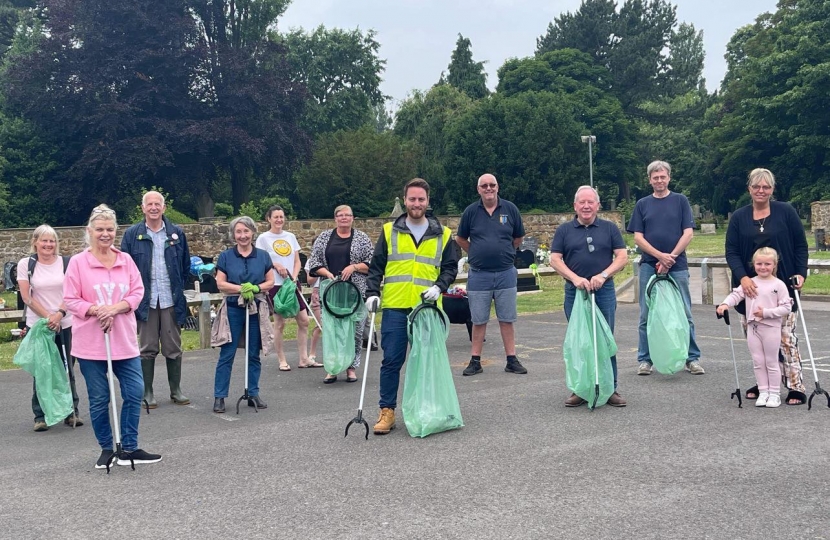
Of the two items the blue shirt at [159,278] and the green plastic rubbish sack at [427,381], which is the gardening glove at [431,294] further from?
the blue shirt at [159,278]

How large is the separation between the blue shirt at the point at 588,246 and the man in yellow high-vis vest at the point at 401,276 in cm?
140

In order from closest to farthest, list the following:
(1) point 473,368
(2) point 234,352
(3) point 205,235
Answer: (2) point 234,352, (1) point 473,368, (3) point 205,235

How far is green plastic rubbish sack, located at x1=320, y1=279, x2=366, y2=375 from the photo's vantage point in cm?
957

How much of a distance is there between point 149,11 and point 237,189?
9719 millimetres

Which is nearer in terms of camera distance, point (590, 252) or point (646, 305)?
point (590, 252)

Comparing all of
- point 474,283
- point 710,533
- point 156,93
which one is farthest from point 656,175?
point 156,93

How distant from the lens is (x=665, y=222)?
923cm

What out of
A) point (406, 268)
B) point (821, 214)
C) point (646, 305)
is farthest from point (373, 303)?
point (821, 214)

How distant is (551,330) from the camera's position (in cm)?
1392

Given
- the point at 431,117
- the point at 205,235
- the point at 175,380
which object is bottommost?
the point at 175,380

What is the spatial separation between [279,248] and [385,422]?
3967mm

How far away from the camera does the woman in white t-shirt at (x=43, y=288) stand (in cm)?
795

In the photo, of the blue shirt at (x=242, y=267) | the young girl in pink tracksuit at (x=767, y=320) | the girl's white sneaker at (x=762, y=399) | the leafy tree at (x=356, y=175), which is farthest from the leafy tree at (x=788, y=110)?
the blue shirt at (x=242, y=267)

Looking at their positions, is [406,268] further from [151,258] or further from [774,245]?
[774,245]
